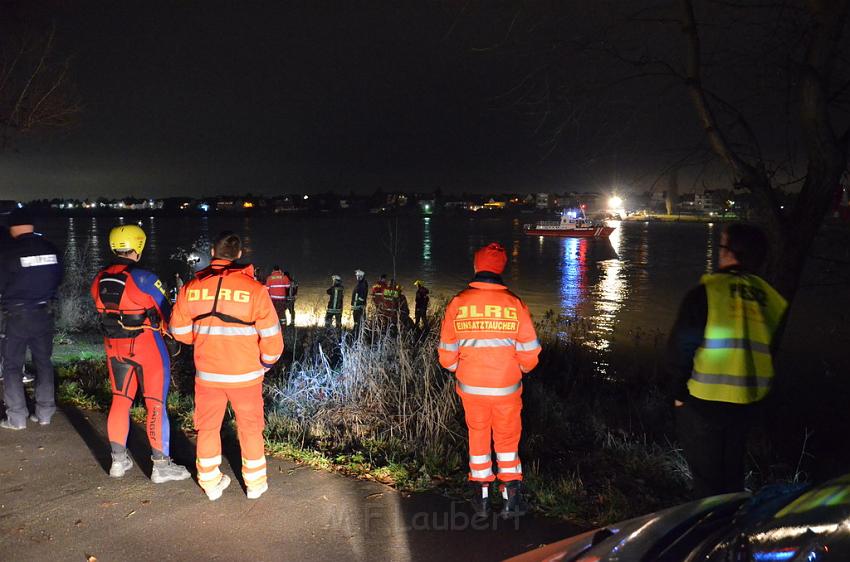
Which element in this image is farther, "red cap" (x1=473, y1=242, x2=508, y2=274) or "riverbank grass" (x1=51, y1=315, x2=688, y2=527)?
"riverbank grass" (x1=51, y1=315, x2=688, y2=527)

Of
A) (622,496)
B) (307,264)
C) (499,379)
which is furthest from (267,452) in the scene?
(307,264)

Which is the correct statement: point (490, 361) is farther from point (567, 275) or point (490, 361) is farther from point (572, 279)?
point (567, 275)

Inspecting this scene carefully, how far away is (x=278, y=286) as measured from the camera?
13.8m

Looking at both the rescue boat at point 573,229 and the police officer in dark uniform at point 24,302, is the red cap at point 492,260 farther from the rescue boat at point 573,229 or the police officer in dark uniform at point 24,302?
the rescue boat at point 573,229

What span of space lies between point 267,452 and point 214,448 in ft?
3.56

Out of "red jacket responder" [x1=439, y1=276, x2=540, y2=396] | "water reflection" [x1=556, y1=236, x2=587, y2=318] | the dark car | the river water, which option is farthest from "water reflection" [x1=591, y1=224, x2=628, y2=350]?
the dark car

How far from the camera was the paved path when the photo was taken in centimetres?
352

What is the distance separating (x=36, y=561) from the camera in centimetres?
340

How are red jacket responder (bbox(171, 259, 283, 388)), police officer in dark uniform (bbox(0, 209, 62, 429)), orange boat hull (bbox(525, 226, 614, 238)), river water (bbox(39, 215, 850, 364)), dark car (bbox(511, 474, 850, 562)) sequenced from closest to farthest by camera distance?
dark car (bbox(511, 474, 850, 562)) → red jacket responder (bbox(171, 259, 283, 388)) → police officer in dark uniform (bbox(0, 209, 62, 429)) → river water (bbox(39, 215, 850, 364)) → orange boat hull (bbox(525, 226, 614, 238))

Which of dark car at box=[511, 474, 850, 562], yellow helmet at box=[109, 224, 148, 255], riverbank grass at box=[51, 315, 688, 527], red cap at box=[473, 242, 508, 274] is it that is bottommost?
riverbank grass at box=[51, 315, 688, 527]

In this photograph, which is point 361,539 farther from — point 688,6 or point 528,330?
point 688,6

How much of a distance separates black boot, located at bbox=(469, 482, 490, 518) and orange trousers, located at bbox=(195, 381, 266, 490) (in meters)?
1.46

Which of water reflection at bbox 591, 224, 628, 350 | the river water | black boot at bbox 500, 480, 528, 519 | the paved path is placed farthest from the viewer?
the river water

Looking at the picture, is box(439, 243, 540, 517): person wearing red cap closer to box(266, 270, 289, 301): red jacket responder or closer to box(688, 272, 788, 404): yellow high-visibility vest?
box(688, 272, 788, 404): yellow high-visibility vest
